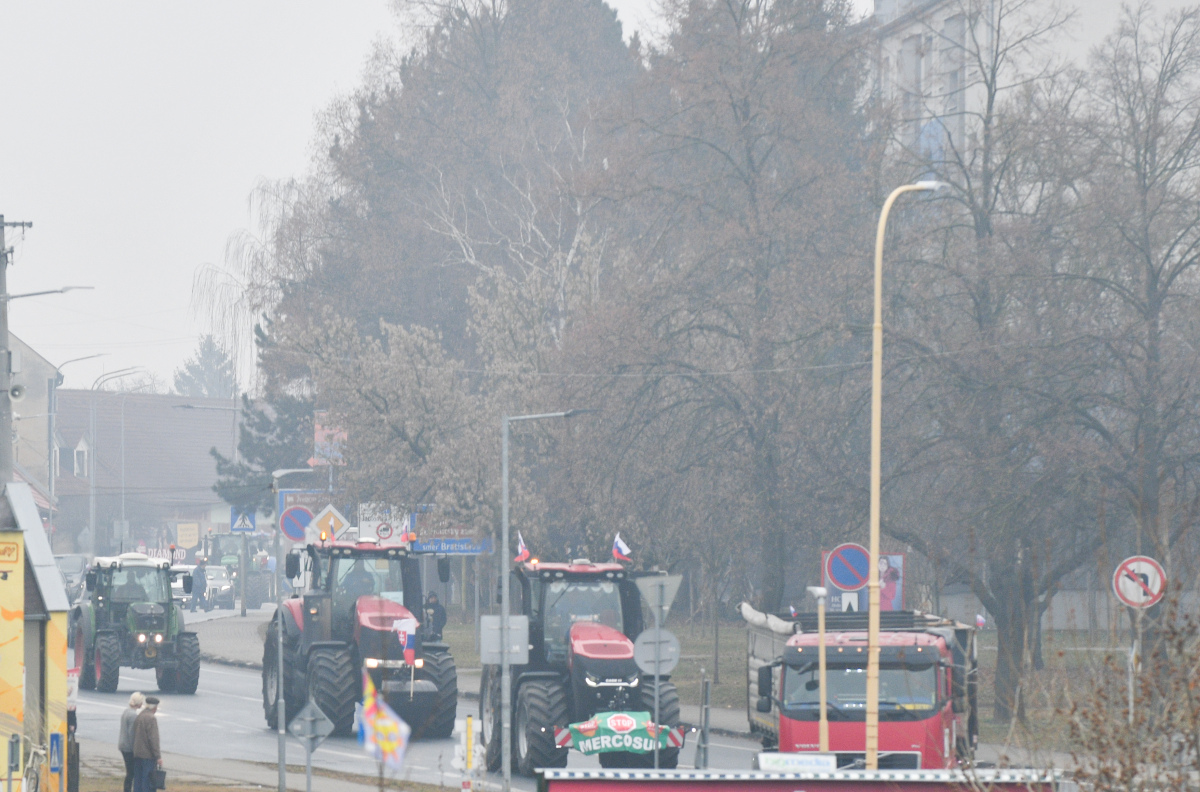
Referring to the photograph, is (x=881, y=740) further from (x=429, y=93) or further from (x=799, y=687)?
(x=429, y=93)

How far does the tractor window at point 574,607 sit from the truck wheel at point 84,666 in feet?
47.1

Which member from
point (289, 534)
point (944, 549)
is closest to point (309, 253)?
point (289, 534)

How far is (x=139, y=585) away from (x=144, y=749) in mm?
14097

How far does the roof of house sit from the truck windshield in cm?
7655

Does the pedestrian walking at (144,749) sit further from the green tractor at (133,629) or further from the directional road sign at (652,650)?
the green tractor at (133,629)

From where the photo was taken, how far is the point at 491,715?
831 inches

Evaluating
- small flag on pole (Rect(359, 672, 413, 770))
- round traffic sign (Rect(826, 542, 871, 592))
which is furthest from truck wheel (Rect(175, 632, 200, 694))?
small flag on pole (Rect(359, 672, 413, 770))

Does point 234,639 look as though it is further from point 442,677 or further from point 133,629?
point 442,677

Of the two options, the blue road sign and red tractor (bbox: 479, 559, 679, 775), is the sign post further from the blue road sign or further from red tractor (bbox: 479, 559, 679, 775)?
the blue road sign

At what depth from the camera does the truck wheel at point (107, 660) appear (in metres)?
30.3

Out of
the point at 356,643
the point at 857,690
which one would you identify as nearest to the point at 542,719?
the point at 857,690

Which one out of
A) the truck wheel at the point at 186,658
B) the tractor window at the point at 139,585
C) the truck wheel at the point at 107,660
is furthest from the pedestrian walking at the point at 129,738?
the tractor window at the point at 139,585

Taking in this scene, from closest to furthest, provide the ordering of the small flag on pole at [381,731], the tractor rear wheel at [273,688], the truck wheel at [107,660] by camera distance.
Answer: the small flag on pole at [381,731]
the tractor rear wheel at [273,688]
the truck wheel at [107,660]

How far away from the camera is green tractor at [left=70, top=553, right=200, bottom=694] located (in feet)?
99.9
